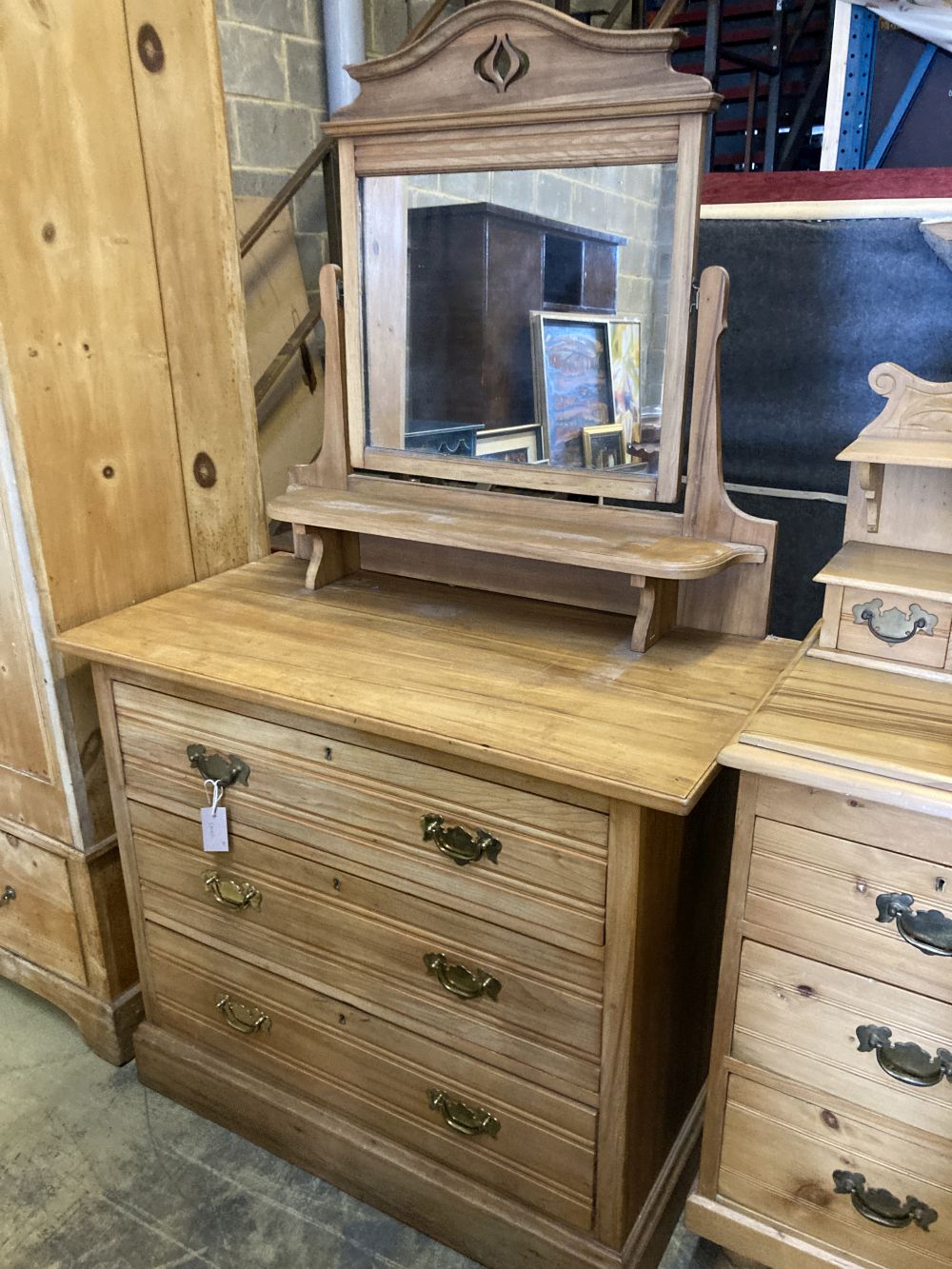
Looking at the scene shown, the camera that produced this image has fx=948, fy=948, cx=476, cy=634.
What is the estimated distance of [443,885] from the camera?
1192 mm

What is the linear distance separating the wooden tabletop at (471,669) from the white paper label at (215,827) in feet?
0.68

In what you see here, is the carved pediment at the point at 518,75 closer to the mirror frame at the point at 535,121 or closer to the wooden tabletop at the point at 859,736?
the mirror frame at the point at 535,121

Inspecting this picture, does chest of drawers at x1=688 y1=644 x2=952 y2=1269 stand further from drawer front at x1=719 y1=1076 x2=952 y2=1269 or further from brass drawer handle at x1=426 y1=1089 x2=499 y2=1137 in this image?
brass drawer handle at x1=426 y1=1089 x2=499 y2=1137

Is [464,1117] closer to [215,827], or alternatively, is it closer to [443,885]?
[443,885]

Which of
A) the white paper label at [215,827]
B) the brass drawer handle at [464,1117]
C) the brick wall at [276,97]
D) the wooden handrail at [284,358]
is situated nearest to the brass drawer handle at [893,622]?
the brass drawer handle at [464,1117]

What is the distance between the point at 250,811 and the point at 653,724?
2.02 ft

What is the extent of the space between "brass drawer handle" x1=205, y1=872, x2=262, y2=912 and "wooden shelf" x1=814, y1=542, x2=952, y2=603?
0.91 meters

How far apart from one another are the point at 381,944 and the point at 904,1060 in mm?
649

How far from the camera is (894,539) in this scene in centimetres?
132

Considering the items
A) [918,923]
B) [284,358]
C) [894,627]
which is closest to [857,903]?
[918,923]

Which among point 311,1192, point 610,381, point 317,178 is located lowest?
point 311,1192

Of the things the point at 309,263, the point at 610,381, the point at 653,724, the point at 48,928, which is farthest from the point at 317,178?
the point at 653,724

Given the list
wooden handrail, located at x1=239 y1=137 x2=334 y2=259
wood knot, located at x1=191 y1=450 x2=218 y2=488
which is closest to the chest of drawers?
wood knot, located at x1=191 y1=450 x2=218 y2=488

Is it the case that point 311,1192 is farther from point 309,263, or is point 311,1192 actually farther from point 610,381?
point 309,263
